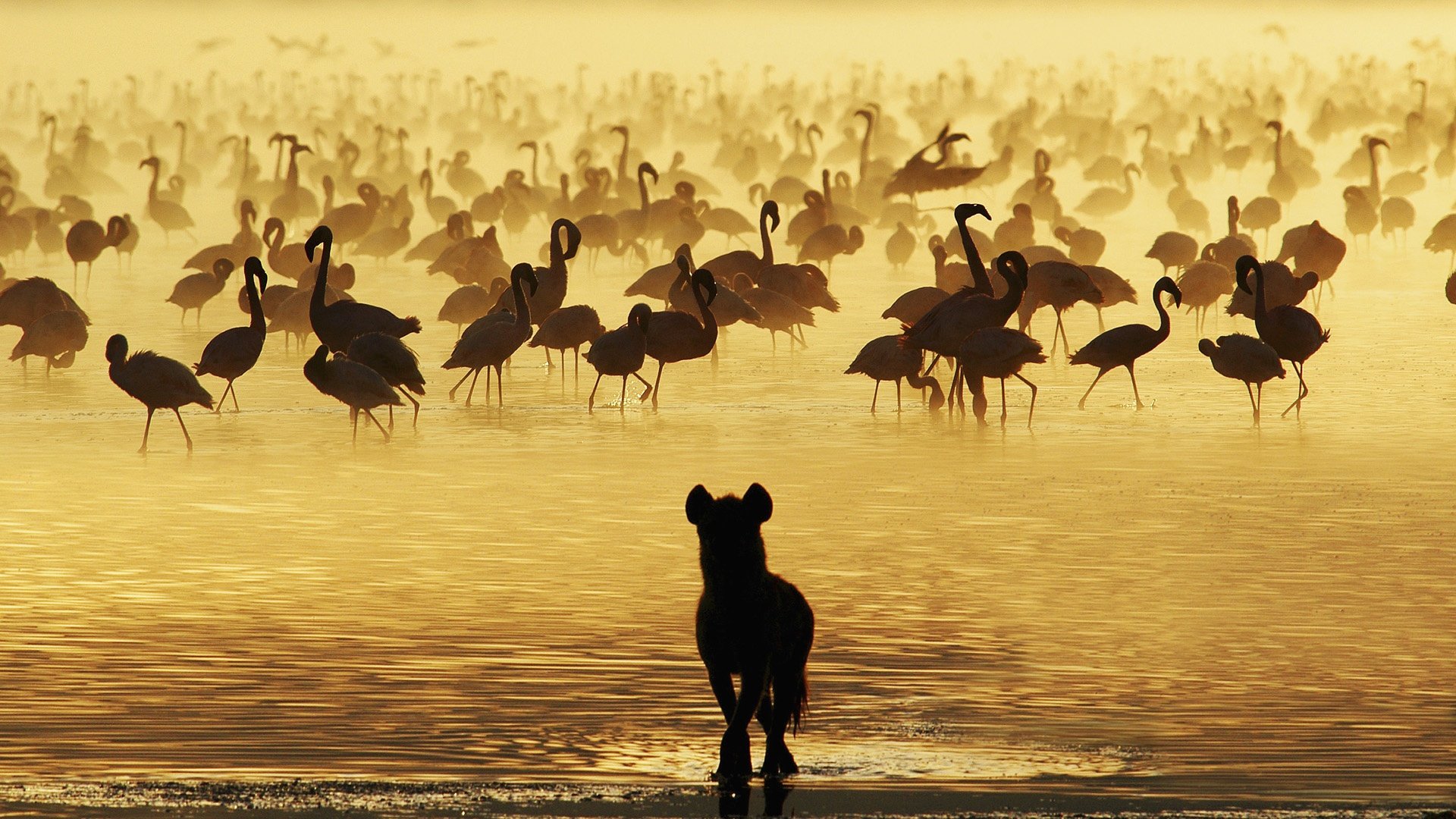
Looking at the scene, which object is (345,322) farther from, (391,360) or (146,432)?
(146,432)

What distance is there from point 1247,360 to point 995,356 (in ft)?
5.23

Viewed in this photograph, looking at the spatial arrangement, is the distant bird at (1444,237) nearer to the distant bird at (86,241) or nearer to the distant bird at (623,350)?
the distant bird at (623,350)

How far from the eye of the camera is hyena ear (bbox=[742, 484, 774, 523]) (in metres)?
6.09

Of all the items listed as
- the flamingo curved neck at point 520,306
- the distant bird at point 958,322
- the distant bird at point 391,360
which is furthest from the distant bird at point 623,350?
the distant bird at point 958,322

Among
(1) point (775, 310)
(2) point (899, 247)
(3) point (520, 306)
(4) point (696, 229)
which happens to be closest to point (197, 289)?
(3) point (520, 306)

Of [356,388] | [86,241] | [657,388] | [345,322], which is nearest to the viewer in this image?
[356,388]

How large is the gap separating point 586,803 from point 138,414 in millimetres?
9780

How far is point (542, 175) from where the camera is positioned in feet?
155

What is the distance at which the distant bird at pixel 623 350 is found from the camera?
50.0ft

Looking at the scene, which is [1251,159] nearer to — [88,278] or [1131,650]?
[88,278]

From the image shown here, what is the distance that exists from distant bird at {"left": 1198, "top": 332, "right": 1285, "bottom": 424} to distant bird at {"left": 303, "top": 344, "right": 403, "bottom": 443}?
16.8ft

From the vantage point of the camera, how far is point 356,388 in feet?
45.4

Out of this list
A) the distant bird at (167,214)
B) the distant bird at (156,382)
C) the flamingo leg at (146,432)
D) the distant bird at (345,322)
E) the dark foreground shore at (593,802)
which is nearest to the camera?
the dark foreground shore at (593,802)

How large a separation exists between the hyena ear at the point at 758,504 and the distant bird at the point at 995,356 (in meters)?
8.34
